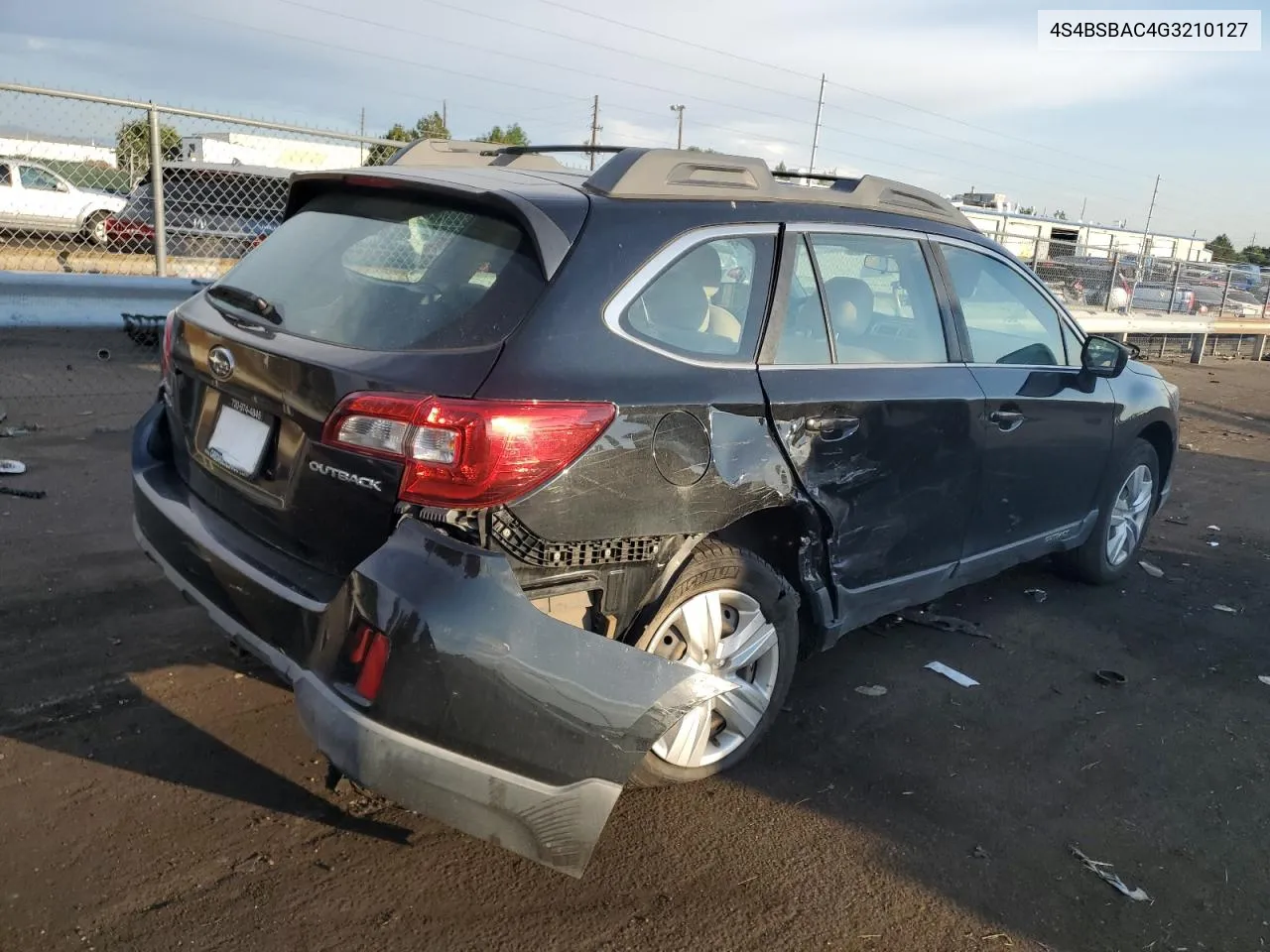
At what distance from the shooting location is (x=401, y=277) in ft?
9.29

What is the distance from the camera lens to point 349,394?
251cm

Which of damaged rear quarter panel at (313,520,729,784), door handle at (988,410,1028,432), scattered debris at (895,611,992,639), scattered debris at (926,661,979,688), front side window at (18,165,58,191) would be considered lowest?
scattered debris at (926,661,979,688)

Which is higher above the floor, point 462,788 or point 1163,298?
point 1163,298

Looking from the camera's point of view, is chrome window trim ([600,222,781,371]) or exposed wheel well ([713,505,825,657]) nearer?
chrome window trim ([600,222,781,371])

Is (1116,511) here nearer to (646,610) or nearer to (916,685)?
(916,685)

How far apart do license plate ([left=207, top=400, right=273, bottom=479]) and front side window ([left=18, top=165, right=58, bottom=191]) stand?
8152mm

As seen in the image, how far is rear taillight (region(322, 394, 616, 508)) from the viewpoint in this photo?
2418 millimetres

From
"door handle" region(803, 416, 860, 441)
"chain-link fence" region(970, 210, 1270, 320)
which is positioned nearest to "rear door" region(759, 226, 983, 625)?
"door handle" region(803, 416, 860, 441)

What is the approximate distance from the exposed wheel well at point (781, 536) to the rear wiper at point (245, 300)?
149cm

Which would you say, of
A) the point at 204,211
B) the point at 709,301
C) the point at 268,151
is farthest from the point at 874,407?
the point at 268,151

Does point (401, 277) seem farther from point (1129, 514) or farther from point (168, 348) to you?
point (1129, 514)

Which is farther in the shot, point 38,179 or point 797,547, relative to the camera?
point 38,179

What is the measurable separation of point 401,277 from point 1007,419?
257cm

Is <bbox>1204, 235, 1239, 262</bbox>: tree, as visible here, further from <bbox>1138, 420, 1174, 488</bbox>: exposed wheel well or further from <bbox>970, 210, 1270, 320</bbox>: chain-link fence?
<bbox>1138, 420, 1174, 488</bbox>: exposed wheel well
